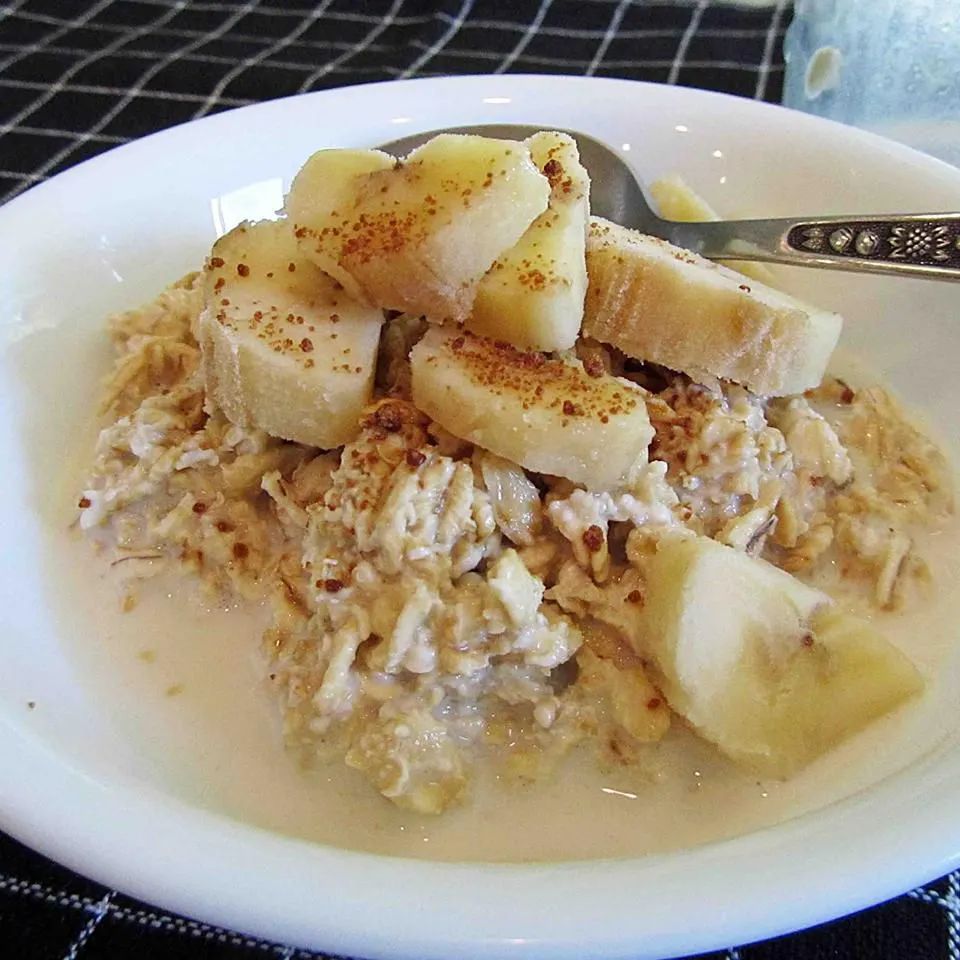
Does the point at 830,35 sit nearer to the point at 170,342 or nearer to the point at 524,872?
the point at 170,342

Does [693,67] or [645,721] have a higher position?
[693,67]

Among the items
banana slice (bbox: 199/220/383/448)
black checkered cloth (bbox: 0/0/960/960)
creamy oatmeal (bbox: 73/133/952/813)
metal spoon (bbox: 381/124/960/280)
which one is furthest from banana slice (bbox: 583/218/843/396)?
black checkered cloth (bbox: 0/0/960/960)

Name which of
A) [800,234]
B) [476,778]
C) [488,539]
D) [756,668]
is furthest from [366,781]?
[800,234]

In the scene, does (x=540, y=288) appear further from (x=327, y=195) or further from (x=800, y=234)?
(x=800, y=234)

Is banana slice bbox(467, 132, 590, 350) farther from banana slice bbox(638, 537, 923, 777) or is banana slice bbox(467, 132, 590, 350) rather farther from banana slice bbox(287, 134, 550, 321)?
banana slice bbox(638, 537, 923, 777)

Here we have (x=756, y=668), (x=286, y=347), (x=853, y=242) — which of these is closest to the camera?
(x=756, y=668)

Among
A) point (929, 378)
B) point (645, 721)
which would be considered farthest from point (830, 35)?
point (645, 721)
